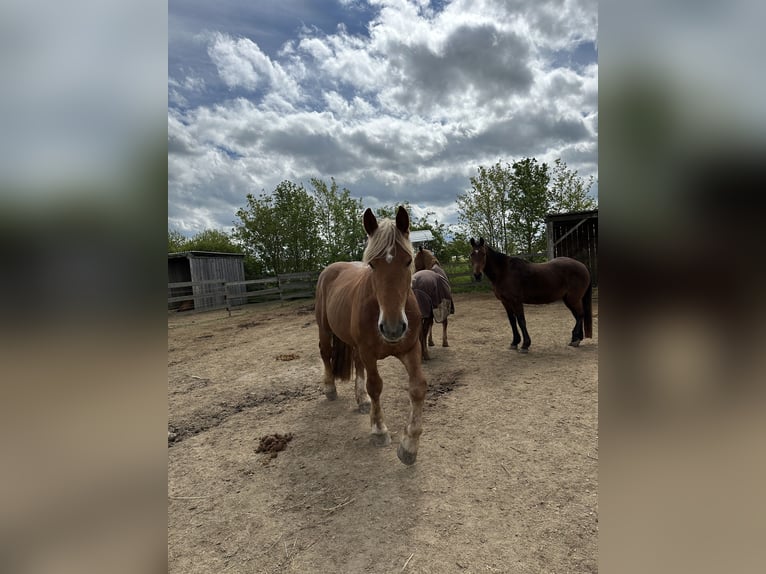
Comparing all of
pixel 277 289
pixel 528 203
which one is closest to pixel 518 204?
pixel 528 203

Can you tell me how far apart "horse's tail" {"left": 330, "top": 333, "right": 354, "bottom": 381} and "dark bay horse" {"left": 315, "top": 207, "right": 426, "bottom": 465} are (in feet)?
1.80

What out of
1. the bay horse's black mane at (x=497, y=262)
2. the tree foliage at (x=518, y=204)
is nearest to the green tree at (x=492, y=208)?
the tree foliage at (x=518, y=204)

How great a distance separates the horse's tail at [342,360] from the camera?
394cm

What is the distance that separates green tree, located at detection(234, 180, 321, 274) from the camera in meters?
21.0

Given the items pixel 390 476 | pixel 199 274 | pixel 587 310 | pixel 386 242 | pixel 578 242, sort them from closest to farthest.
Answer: pixel 386 242 < pixel 390 476 < pixel 587 310 < pixel 578 242 < pixel 199 274

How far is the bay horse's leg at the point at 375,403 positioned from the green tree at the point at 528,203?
17449 millimetres

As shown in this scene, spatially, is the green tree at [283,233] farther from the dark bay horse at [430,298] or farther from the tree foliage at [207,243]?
the dark bay horse at [430,298]

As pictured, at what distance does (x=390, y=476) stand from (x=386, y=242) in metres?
1.75

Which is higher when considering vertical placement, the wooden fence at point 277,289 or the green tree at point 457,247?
the green tree at point 457,247

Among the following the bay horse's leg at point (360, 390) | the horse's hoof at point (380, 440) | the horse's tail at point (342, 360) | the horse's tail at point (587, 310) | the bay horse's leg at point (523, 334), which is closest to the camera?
the horse's hoof at point (380, 440)

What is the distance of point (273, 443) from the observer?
122 inches

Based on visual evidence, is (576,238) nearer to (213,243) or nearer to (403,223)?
(403,223)
